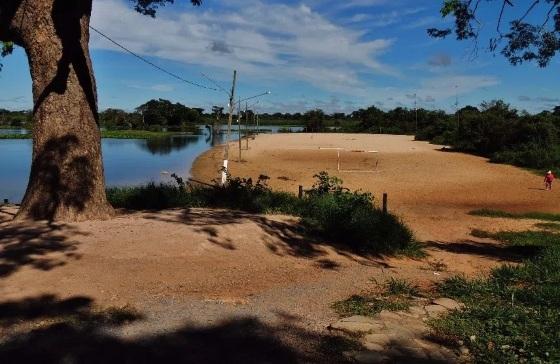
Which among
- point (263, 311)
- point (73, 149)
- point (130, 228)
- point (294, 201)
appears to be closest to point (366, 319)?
point (263, 311)

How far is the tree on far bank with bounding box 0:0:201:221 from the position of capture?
25.1 ft

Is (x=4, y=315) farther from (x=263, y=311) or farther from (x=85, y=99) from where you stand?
(x=85, y=99)

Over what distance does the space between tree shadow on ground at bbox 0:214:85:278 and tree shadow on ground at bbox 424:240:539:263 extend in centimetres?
722

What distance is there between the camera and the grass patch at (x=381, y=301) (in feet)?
16.6

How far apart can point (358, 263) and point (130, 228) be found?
11.2ft

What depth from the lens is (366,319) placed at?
188 inches

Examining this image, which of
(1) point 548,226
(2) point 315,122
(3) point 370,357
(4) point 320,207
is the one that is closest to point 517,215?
(1) point 548,226

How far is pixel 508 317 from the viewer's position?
4.79 m

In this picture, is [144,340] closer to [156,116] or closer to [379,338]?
[379,338]

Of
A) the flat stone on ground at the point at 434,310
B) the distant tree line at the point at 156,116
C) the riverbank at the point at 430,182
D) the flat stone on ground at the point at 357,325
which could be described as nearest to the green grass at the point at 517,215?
the riverbank at the point at 430,182

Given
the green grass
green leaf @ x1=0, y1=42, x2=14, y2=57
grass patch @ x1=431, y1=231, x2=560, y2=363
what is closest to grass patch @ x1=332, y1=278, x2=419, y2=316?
grass patch @ x1=431, y1=231, x2=560, y2=363

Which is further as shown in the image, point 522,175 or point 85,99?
point 522,175

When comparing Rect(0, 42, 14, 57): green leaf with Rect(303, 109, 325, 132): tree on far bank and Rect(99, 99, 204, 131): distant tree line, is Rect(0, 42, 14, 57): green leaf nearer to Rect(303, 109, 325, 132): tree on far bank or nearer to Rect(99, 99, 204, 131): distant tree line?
Rect(303, 109, 325, 132): tree on far bank

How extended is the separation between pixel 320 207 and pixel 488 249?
388 cm
